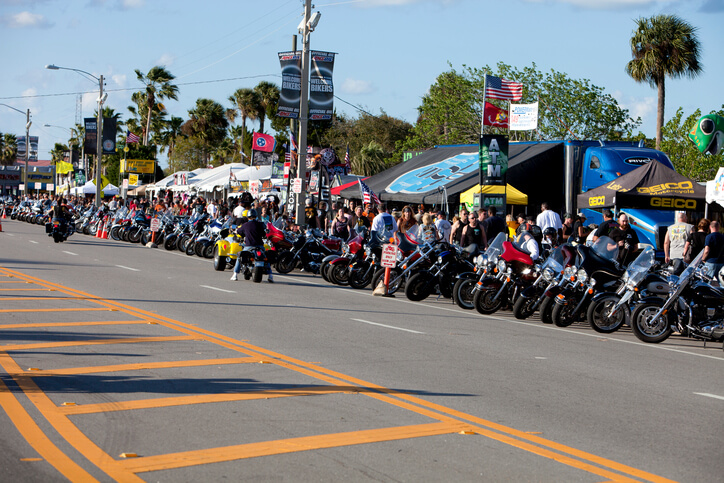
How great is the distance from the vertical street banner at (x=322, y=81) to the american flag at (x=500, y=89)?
5.35 metres

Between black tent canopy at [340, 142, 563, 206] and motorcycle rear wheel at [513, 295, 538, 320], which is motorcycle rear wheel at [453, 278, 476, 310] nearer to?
motorcycle rear wheel at [513, 295, 538, 320]

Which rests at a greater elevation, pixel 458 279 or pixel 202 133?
pixel 202 133

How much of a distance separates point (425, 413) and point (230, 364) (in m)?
2.73

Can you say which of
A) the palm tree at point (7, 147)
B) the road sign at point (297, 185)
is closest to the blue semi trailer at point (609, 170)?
the road sign at point (297, 185)

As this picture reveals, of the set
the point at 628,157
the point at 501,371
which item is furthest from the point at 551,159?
the point at 501,371

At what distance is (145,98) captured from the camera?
Answer: 8050cm

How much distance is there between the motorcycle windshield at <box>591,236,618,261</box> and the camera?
13773mm

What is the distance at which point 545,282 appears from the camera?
578 inches

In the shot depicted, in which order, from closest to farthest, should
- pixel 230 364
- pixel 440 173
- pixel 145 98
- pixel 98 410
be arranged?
pixel 98 410
pixel 230 364
pixel 440 173
pixel 145 98

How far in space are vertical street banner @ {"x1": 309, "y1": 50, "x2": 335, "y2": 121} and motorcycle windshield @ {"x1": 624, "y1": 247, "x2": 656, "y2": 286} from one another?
642 inches

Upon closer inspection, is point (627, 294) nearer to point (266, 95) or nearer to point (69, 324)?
point (69, 324)

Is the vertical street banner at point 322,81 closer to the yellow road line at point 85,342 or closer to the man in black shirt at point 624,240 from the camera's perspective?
the man in black shirt at point 624,240

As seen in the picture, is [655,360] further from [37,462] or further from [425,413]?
[37,462]

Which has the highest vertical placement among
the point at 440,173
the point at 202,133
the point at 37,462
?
the point at 202,133
